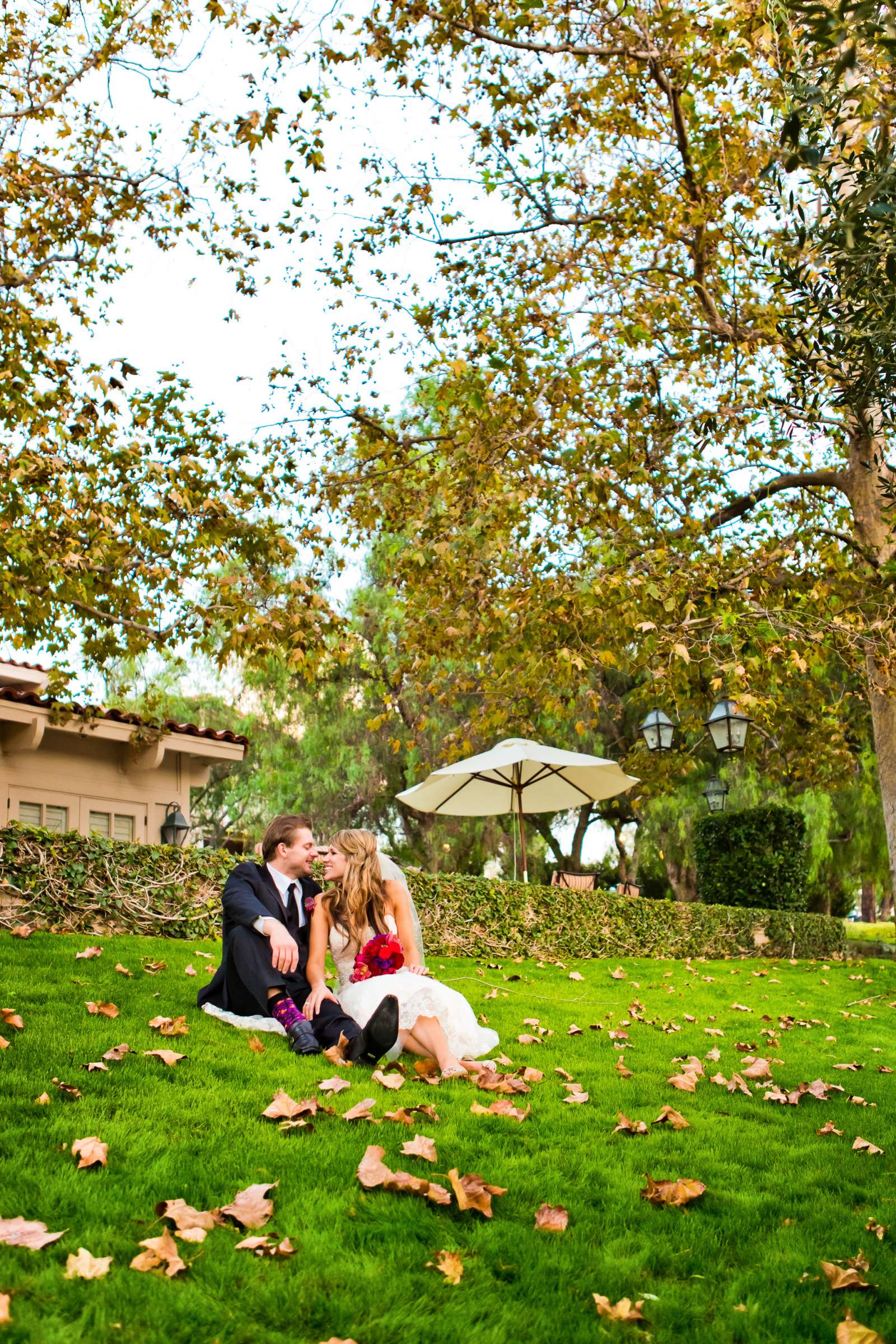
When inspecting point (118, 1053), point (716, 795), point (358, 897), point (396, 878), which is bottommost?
point (118, 1053)

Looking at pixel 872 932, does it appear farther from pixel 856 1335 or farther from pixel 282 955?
pixel 856 1335

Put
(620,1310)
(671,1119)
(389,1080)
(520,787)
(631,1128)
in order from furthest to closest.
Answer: (520,787) → (389,1080) → (671,1119) → (631,1128) → (620,1310)

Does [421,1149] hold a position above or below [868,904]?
above

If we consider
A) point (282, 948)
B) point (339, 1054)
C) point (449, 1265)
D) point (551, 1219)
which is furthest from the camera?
point (282, 948)

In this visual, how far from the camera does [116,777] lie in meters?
18.8

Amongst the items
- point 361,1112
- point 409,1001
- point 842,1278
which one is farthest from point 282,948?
point 842,1278

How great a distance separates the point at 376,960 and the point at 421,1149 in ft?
7.72

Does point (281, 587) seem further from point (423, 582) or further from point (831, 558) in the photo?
point (831, 558)

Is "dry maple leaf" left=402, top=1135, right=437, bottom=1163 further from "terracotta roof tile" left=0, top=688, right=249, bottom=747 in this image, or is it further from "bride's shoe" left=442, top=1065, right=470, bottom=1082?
"terracotta roof tile" left=0, top=688, right=249, bottom=747

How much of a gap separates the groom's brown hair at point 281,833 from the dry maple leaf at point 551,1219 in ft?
12.0

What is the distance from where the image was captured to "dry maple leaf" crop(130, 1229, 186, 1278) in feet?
10.1

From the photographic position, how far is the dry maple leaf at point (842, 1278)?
3426 mm

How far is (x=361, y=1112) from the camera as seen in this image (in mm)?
4914

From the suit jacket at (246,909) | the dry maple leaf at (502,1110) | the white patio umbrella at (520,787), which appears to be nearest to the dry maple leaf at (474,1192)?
the dry maple leaf at (502,1110)
